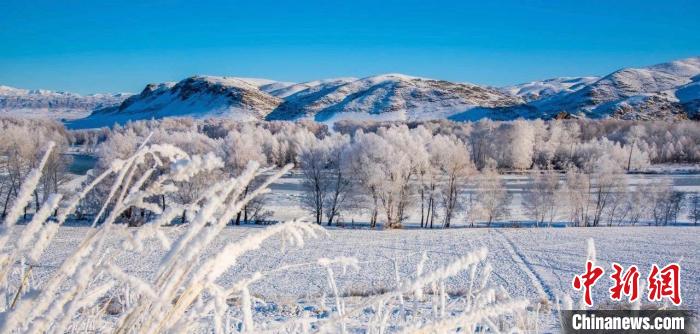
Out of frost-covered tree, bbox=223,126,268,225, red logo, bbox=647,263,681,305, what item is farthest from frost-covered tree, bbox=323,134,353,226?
red logo, bbox=647,263,681,305

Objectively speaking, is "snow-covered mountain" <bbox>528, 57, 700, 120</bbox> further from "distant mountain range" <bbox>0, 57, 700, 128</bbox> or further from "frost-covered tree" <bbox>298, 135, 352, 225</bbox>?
"frost-covered tree" <bbox>298, 135, 352, 225</bbox>

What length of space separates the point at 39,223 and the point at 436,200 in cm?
3980

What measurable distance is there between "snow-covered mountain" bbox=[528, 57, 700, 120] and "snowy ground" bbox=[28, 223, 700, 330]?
106 metres

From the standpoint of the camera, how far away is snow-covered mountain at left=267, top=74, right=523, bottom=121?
477 ft

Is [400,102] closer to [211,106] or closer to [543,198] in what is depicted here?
[211,106]

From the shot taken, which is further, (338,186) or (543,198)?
(543,198)

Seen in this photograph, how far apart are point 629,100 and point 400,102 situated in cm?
6289

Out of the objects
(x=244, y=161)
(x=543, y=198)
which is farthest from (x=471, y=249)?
(x=244, y=161)

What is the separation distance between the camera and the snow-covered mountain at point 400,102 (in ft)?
477

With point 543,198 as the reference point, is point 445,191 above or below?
above

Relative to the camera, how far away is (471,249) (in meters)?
22.4

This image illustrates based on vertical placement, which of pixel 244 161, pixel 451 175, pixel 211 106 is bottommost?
pixel 451 175

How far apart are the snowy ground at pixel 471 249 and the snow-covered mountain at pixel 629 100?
347ft

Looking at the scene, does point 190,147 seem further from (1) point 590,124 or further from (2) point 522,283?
(1) point 590,124
